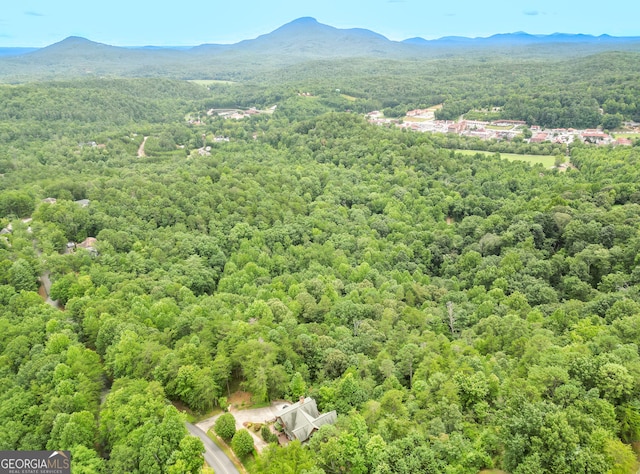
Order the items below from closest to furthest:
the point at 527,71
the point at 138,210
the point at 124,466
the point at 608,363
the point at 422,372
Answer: the point at 124,466 → the point at 608,363 → the point at 422,372 → the point at 138,210 → the point at 527,71

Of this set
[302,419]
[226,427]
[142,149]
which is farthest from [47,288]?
[142,149]

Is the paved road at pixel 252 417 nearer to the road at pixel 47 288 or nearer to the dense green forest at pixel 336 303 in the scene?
the dense green forest at pixel 336 303

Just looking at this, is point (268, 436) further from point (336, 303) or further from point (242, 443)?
point (336, 303)

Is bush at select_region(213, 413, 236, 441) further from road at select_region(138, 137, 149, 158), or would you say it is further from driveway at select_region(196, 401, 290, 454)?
road at select_region(138, 137, 149, 158)

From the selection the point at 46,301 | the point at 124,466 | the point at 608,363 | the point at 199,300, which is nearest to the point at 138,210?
the point at 46,301

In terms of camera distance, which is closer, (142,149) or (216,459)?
(216,459)

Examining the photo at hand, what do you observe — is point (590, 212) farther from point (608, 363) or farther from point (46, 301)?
point (46, 301)

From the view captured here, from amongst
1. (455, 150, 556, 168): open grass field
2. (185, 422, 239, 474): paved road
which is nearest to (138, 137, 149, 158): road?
(455, 150, 556, 168): open grass field
